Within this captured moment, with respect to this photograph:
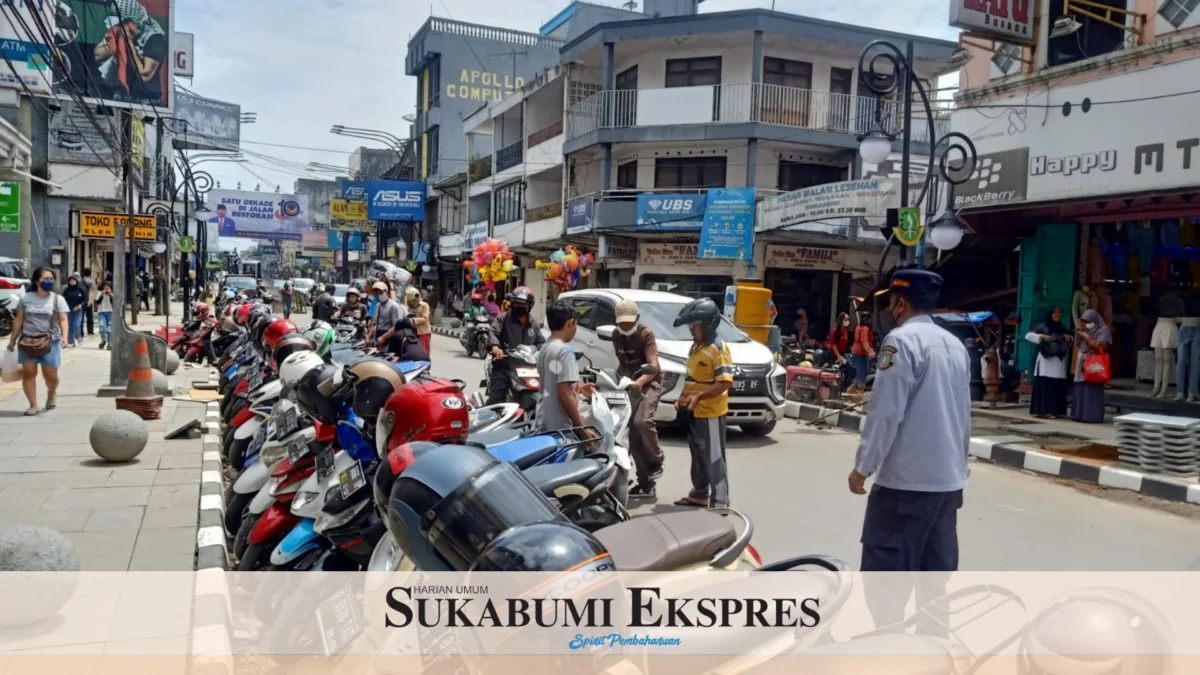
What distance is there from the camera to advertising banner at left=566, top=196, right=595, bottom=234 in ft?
80.6

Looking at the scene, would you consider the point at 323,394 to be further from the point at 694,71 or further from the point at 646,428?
the point at 694,71

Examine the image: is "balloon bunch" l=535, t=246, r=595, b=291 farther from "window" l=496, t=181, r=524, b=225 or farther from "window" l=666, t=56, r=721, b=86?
"window" l=496, t=181, r=524, b=225

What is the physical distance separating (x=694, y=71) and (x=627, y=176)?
3.43 m

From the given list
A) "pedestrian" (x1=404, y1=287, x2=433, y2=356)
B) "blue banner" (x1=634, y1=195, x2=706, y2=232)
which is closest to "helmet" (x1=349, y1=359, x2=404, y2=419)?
"pedestrian" (x1=404, y1=287, x2=433, y2=356)

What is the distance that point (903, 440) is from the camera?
3549 mm

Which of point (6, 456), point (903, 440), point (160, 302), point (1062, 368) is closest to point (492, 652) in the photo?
point (903, 440)

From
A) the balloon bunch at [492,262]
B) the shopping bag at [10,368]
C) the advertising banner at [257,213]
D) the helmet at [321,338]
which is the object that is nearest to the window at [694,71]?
the balloon bunch at [492,262]

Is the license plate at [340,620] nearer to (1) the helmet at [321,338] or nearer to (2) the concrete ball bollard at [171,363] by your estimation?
(1) the helmet at [321,338]

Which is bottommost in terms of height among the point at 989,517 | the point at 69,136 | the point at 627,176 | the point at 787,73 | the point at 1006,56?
the point at 989,517

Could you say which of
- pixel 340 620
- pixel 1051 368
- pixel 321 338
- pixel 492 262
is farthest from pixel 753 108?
pixel 340 620

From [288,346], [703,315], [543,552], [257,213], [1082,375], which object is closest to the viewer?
[543,552]

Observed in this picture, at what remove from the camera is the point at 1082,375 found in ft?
35.4

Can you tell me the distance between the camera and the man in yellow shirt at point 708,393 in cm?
595

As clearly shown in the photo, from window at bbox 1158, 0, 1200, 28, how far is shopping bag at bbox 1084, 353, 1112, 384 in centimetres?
383
